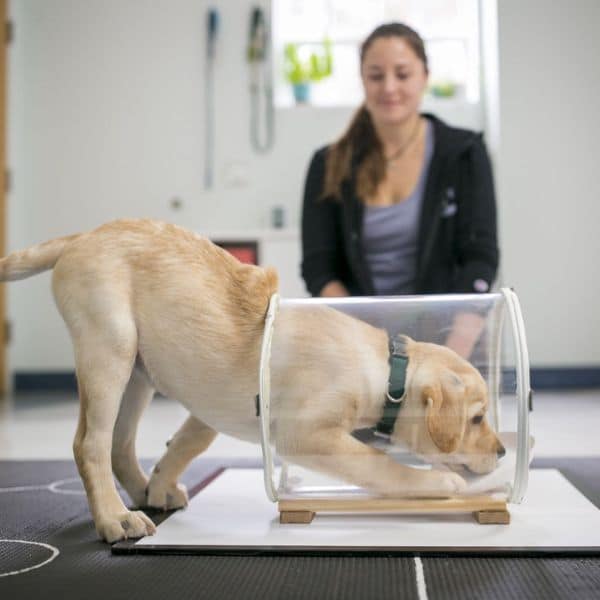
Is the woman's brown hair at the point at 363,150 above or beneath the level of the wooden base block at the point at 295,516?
above

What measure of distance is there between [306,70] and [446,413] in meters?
3.99

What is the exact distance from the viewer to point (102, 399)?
1.50 metres

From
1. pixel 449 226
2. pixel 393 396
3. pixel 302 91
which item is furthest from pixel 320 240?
pixel 302 91

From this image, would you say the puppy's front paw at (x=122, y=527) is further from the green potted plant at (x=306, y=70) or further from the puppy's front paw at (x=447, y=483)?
the green potted plant at (x=306, y=70)

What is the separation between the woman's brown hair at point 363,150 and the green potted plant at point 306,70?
8.34 feet

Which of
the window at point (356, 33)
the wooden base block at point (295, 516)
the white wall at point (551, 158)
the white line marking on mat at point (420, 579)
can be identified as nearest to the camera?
the white line marking on mat at point (420, 579)

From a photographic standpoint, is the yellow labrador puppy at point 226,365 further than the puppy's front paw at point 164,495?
No

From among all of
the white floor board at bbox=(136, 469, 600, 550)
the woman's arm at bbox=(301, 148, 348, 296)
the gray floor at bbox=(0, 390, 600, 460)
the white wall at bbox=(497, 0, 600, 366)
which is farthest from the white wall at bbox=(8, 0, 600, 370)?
the white floor board at bbox=(136, 469, 600, 550)

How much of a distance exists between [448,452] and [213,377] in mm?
463

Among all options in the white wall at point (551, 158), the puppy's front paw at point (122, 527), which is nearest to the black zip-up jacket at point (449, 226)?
the puppy's front paw at point (122, 527)

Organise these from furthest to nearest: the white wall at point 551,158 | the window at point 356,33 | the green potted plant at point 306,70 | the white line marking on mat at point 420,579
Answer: the window at point 356,33
the green potted plant at point 306,70
the white wall at point 551,158
the white line marking on mat at point 420,579

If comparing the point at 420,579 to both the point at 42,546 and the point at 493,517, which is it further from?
the point at 42,546

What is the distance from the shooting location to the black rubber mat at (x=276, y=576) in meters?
1.15

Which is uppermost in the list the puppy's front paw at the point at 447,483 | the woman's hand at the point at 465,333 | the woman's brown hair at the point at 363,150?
the woman's brown hair at the point at 363,150
